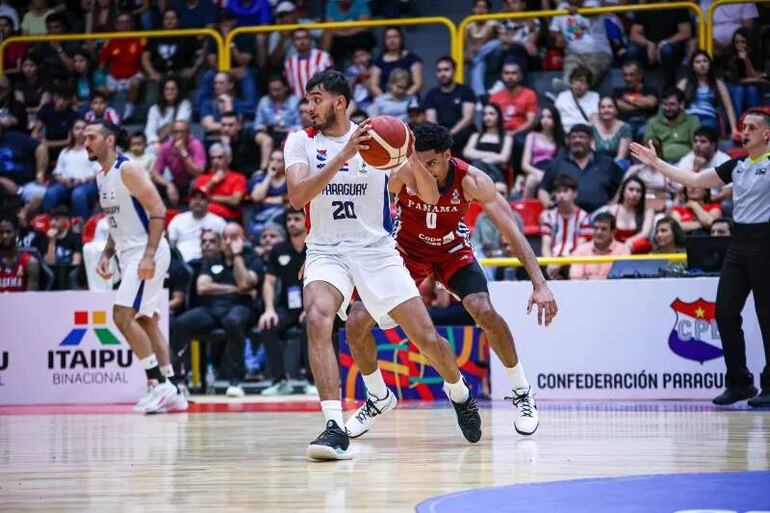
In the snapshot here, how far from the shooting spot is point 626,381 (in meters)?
10.8

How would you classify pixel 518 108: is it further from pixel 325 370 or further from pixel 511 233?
pixel 325 370

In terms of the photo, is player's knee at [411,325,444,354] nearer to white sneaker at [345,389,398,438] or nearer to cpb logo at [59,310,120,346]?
white sneaker at [345,389,398,438]

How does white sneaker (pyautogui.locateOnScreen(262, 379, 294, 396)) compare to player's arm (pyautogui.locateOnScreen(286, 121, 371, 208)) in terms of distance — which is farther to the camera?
white sneaker (pyautogui.locateOnScreen(262, 379, 294, 396))

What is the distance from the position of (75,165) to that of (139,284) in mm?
4902

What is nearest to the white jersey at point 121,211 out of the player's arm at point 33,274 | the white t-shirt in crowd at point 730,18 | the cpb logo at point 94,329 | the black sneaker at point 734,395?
the cpb logo at point 94,329

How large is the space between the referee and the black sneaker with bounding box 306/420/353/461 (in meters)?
4.21

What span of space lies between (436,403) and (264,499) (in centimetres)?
596

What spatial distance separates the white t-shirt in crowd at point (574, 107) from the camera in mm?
13680

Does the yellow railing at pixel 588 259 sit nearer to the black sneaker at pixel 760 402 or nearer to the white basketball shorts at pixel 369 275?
the black sneaker at pixel 760 402

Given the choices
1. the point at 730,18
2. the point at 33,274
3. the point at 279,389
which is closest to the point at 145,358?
the point at 279,389

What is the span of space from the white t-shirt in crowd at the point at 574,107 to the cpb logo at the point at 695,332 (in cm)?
349

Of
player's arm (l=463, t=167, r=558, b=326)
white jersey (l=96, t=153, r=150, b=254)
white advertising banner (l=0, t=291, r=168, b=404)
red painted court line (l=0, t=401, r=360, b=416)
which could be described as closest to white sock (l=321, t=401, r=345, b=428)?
player's arm (l=463, t=167, r=558, b=326)

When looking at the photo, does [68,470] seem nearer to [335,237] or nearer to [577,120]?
[335,237]

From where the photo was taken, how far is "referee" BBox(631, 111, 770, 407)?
31.6 ft
